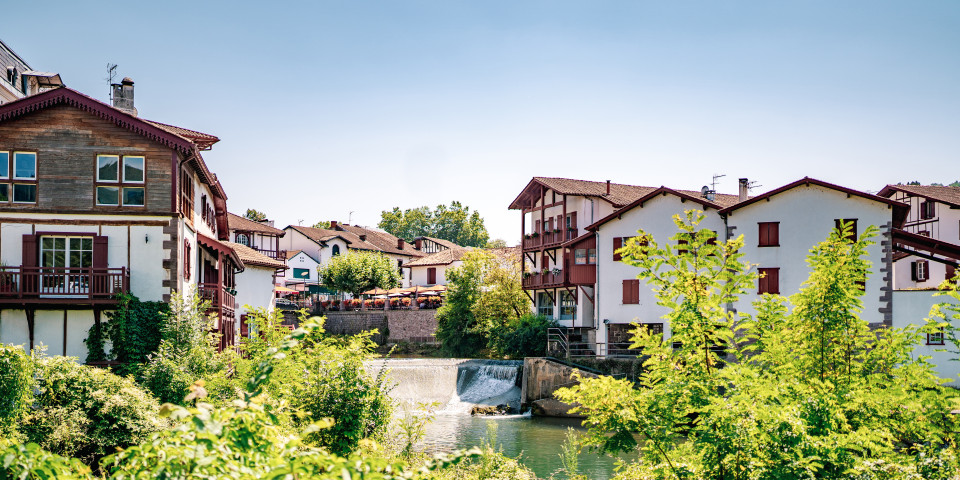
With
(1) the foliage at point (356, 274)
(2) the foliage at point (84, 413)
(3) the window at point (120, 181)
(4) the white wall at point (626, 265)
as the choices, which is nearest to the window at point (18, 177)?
(3) the window at point (120, 181)

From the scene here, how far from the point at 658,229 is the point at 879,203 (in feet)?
33.3

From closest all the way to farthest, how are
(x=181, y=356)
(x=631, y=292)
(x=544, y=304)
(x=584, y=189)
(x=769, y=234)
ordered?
(x=181, y=356), (x=769, y=234), (x=631, y=292), (x=584, y=189), (x=544, y=304)

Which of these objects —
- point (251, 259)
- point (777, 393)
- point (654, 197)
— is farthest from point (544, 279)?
point (777, 393)

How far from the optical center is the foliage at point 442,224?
129 metres

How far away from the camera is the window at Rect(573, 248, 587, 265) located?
46406 millimetres

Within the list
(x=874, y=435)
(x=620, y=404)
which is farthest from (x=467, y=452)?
(x=874, y=435)

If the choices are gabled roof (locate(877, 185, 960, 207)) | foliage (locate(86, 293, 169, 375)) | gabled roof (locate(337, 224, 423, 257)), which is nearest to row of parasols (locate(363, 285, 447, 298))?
gabled roof (locate(337, 224, 423, 257))

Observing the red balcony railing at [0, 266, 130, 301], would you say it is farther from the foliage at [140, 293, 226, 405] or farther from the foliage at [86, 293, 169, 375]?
the foliage at [140, 293, 226, 405]

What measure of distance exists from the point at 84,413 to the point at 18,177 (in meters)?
9.95

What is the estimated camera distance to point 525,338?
154 feet

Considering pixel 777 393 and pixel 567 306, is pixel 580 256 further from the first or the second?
pixel 777 393

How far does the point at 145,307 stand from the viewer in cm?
2428

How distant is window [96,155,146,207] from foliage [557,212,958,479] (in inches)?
731

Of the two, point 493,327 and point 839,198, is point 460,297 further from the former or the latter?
point 839,198
